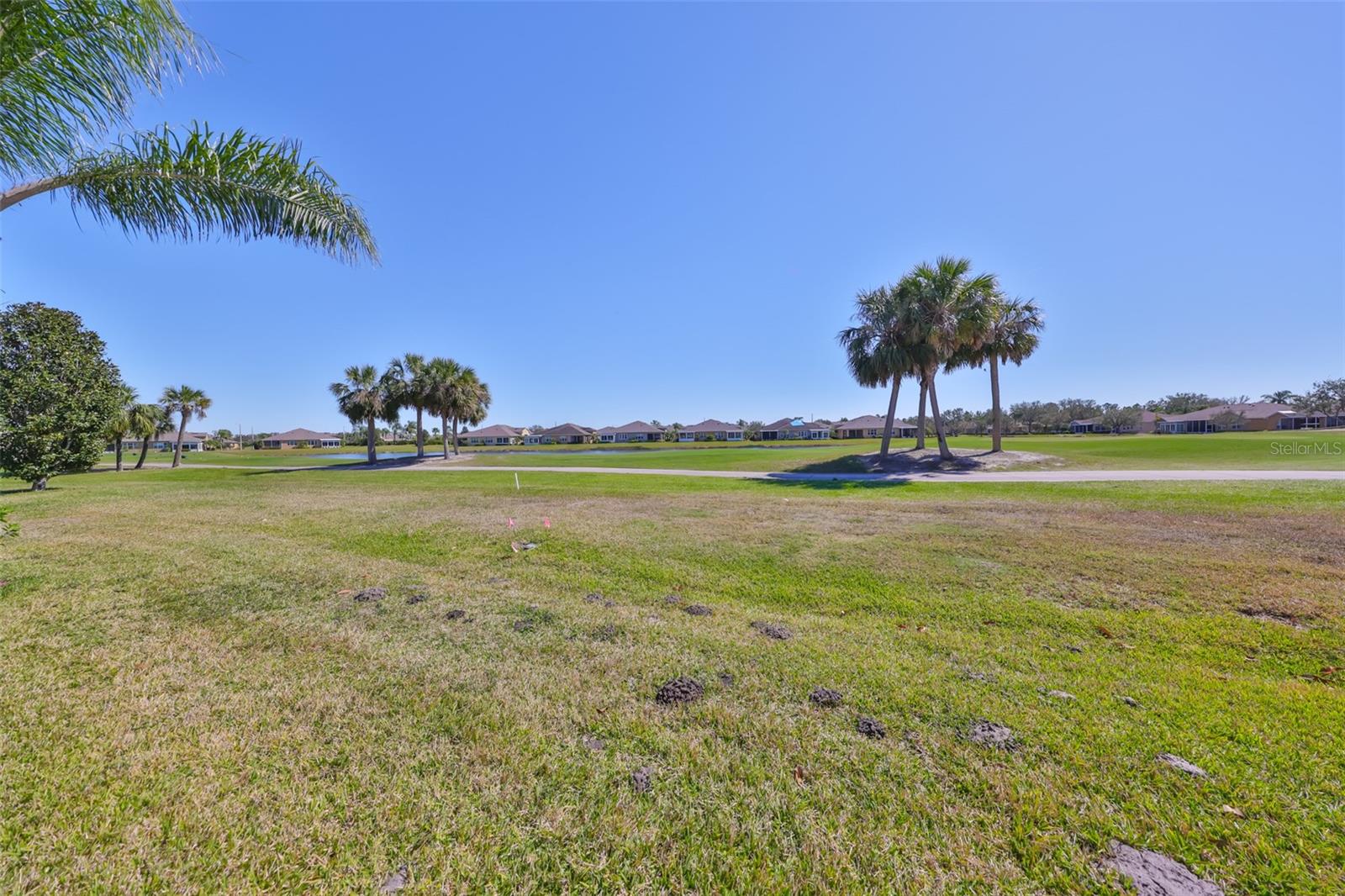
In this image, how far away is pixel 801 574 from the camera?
21.7 feet

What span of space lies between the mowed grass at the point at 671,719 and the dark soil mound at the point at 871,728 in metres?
0.08

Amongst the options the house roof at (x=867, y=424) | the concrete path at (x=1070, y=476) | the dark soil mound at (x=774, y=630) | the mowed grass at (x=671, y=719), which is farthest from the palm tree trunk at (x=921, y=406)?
the house roof at (x=867, y=424)

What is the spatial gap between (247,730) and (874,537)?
813 cm

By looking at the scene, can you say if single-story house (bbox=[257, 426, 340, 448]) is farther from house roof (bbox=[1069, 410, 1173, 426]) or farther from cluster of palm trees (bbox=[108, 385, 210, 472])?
house roof (bbox=[1069, 410, 1173, 426])

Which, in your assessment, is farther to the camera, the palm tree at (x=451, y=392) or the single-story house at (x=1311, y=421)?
the single-story house at (x=1311, y=421)

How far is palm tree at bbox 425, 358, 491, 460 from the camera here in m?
37.6

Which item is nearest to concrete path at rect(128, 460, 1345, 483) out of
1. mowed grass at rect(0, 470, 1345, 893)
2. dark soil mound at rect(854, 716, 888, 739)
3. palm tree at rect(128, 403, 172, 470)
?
mowed grass at rect(0, 470, 1345, 893)

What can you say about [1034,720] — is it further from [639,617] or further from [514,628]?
[514,628]

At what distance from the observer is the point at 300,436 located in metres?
115

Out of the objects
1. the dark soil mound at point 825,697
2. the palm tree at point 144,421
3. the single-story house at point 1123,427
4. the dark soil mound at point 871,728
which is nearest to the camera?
the dark soil mound at point 871,728

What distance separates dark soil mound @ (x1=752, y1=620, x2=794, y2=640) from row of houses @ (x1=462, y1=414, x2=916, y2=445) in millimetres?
96208

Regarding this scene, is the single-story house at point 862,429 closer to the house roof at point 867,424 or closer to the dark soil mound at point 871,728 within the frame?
the house roof at point 867,424

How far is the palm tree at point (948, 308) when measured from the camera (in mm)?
22641

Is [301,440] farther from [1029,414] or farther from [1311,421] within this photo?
[1311,421]
